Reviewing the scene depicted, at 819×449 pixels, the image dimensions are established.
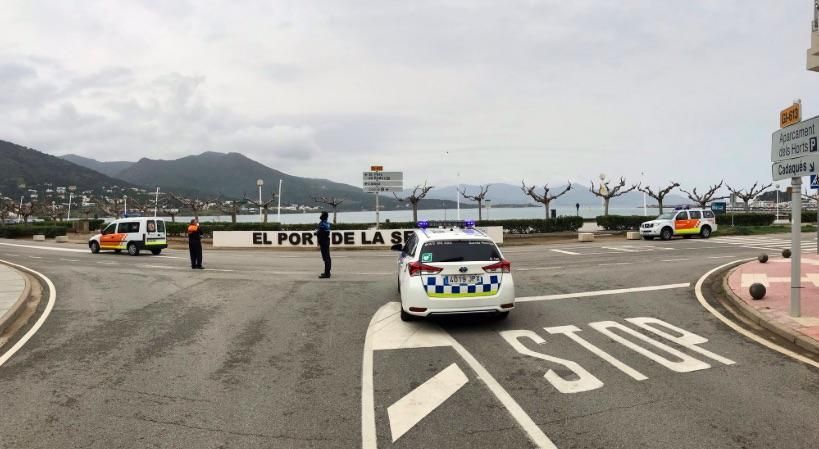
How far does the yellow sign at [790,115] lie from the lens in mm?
8641

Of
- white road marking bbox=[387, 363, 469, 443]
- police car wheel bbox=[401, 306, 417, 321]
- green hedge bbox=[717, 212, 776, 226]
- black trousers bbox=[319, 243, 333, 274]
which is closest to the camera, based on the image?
white road marking bbox=[387, 363, 469, 443]

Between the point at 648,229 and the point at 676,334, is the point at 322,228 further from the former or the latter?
the point at 648,229

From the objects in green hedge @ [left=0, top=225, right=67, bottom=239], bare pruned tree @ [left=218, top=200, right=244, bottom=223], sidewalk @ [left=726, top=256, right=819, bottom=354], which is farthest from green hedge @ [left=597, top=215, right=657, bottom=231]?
green hedge @ [left=0, top=225, right=67, bottom=239]

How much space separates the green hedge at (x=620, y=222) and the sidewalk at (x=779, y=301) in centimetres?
2610

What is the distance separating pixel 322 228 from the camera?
1580 cm

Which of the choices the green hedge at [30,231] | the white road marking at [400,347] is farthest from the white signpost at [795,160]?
the green hedge at [30,231]

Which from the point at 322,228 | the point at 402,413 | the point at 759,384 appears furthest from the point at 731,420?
the point at 322,228

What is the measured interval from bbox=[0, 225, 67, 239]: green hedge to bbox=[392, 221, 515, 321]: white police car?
56.9 meters

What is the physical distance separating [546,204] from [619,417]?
4379cm

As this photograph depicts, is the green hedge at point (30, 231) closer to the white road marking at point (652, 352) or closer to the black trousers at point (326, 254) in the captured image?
the black trousers at point (326, 254)

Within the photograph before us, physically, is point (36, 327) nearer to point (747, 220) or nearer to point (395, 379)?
point (395, 379)

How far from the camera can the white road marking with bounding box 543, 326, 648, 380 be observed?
250 inches

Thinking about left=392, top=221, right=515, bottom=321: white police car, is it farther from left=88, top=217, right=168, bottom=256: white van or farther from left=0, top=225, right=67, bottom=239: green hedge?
left=0, top=225, right=67, bottom=239: green hedge

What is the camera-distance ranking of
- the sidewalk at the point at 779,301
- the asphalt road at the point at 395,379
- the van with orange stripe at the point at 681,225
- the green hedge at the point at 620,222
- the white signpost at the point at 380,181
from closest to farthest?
the asphalt road at the point at 395,379, the sidewalk at the point at 779,301, the van with orange stripe at the point at 681,225, the white signpost at the point at 380,181, the green hedge at the point at 620,222
